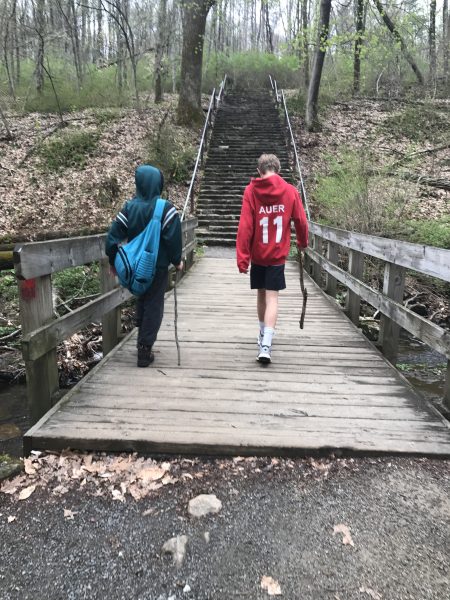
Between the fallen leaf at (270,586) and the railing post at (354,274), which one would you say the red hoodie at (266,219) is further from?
the fallen leaf at (270,586)

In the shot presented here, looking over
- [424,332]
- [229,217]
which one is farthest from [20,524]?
[229,217]

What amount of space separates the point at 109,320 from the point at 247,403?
1966mm

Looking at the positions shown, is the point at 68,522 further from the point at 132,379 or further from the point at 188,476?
the point at 132,379

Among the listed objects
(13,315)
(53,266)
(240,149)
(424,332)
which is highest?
(240,149)

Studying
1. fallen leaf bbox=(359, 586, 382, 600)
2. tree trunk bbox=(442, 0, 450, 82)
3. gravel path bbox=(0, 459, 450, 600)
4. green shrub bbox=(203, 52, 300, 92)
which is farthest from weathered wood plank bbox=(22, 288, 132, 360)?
green shrub bbox=(203, 52, 300, 92)

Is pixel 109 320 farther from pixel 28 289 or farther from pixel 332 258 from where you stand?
pixel 332 258

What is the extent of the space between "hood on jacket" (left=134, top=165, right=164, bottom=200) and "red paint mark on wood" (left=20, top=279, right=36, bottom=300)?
4.07ft

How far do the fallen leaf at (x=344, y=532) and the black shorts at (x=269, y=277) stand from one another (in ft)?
8.27

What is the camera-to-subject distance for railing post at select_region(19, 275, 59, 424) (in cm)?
283

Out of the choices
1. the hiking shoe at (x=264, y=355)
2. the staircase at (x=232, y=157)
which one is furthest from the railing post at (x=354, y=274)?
the staircase at (x=232, y=157)

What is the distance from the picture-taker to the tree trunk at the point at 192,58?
16812 millimetres

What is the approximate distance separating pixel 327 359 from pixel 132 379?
73.1 inches

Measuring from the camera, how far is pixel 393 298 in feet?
13.5

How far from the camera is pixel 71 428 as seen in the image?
278 cm
